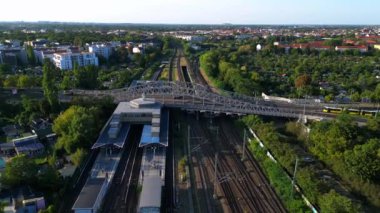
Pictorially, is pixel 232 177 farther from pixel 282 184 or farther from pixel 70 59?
pixel 70 59

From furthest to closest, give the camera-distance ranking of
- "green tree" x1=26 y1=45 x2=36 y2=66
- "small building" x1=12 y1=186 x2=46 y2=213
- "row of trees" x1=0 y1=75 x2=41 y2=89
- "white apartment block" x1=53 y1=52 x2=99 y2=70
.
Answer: "green tree" x1=26 y1=45 x2=36 y2=66 → "white apartment block" x1=53 y1=52 x2=99 y2=70 → "row of trees" x1=0 y1=75 x2=41 y2=89 → "small building" x1=12 y1=186 x2=46 y2=213

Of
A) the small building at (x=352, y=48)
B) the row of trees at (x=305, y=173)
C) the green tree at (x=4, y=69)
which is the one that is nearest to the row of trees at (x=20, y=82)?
the green tree at (x=4, y=69)

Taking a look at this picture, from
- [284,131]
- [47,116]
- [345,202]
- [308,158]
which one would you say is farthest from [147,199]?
[47,116]

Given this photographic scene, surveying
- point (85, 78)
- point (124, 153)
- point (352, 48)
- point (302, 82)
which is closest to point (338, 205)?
point (124, 153)

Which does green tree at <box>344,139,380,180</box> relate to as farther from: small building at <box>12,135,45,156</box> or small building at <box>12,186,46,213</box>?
small building at <box>12,135,45,156</box>

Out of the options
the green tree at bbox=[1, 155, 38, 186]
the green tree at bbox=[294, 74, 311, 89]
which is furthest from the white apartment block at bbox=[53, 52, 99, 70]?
the green tree at bbox=[1, 155, 38, 186]

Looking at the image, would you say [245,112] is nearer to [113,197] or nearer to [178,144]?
[178,144]
